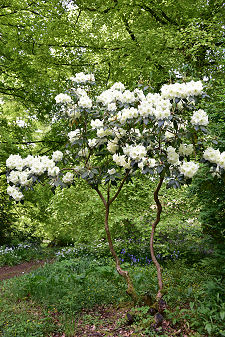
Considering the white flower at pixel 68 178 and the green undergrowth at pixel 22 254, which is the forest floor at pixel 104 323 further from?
the green undergrowth at pixel 22 254

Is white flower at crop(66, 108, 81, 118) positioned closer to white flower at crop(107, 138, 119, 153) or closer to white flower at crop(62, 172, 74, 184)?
white flower at crop(107, 138, 119, 153)

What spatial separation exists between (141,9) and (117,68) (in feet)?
7.34

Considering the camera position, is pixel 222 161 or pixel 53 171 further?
pixel 53 171

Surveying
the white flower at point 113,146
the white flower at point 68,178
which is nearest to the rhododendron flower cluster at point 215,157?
the white flower at point 113,146

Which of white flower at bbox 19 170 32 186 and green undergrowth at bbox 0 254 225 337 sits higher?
white flower at bbox 19 170 32 186

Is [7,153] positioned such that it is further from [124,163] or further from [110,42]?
[124,163]

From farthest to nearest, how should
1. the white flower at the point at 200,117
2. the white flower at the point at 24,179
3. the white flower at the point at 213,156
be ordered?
the white flower at the point at 24,179 → the white flower at the point at 213,156 → the white flower at the point at 200,117

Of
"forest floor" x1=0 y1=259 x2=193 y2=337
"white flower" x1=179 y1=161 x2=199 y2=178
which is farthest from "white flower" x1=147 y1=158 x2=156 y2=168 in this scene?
"forest floor" x1=0 y1=259 x2=193 y2=337

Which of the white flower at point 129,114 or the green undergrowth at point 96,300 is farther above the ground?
the white flower at point 129,114

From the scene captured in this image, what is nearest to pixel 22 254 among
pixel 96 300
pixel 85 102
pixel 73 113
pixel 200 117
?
pixel 96 300

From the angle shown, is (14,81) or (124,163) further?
(14,81)

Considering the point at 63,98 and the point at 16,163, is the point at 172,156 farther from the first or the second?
the point at 16,163

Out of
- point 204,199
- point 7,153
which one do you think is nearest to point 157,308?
point 204,199

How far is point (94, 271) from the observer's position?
5.21 metres
